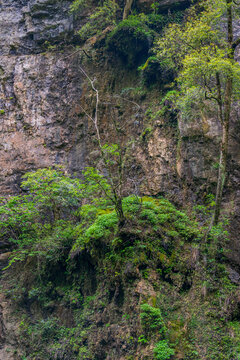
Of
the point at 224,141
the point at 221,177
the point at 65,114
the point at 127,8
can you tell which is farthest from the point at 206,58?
the point at 127,8

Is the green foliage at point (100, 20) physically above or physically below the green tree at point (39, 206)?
above

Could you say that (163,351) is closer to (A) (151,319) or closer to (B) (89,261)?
(A) (151,319)

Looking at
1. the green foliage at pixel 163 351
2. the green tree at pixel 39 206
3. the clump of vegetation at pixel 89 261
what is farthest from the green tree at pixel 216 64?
the green tree at pixel 39 206

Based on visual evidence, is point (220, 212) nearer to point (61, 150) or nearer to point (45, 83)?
point (61, 150)

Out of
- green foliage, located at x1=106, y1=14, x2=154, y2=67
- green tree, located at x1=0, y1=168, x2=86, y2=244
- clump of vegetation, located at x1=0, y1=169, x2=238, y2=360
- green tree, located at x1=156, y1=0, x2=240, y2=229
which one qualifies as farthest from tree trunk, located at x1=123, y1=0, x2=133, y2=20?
clump of vegetation, located at x1=0, y1=169, x2=238, y2=360

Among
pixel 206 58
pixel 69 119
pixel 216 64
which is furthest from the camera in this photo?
pixel 69 119

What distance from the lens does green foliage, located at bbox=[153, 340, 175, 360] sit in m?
6.36

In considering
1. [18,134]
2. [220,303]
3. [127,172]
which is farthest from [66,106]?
[220,303]

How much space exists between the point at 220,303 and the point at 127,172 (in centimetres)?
700

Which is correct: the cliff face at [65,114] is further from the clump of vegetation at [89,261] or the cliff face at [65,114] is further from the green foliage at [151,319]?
the green foliage at [151,319]

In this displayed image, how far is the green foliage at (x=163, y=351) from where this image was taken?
6.36m

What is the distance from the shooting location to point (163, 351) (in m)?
6.42

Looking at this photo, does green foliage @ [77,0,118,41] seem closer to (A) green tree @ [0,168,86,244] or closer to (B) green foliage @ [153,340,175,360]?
(A) green tree @ [0,168,86,244]

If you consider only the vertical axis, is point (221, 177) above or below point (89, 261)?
above
